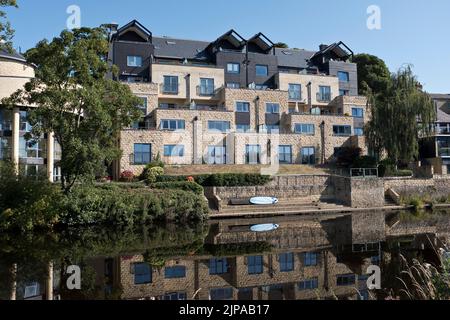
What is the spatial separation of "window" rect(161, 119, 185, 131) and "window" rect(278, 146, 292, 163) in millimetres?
9611

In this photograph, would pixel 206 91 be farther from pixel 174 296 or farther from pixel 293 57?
pixel 174 296

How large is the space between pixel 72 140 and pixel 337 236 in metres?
13.7

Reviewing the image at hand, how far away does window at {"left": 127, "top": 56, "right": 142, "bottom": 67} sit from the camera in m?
42.3

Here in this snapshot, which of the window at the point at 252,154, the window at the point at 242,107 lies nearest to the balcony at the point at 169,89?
the window at the point at 242,107

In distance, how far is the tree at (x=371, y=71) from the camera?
186 feet

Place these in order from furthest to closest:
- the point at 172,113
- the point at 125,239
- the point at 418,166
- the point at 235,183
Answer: the point at 418,166, the point at 172,113, the point at 235,183, the point at 125,239

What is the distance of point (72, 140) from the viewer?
21.3 meters

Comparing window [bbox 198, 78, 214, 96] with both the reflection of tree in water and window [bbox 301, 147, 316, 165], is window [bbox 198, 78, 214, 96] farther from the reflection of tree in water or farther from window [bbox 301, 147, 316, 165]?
the reflection of tree in water

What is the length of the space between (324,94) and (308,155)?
9962 mm

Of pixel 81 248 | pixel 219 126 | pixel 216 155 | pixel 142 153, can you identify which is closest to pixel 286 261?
pixel 81 248

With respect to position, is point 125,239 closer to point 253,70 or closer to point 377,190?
point 377,190

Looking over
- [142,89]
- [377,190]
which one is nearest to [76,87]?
[142,89]

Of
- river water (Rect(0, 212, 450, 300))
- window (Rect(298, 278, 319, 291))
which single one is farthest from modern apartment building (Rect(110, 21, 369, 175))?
window (Rect(298, 278, 319, 291))

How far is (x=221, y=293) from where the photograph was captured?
34.7 ft
